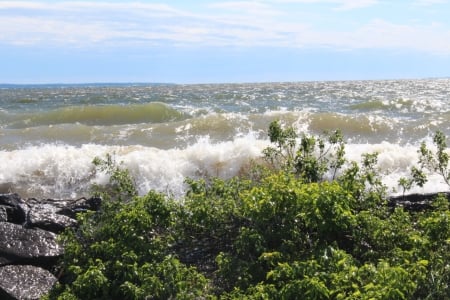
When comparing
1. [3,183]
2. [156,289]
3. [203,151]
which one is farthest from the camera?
[203,151]

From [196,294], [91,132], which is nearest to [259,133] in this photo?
[91,132]

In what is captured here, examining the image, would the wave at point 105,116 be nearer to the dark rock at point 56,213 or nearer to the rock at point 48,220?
the dark rock at point 56,213

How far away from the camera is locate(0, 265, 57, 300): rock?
6.06m

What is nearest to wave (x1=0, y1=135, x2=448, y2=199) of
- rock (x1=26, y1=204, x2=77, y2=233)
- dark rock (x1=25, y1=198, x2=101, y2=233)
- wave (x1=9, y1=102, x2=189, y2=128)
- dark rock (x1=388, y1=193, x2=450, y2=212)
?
dark rock (x1=388, y1=193, x2=450, y2=212)

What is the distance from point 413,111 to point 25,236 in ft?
67.4

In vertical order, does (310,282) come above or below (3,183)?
above

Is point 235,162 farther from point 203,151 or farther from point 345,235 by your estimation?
point 345,235

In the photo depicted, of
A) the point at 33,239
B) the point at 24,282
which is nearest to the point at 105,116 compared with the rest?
the point at 33,239

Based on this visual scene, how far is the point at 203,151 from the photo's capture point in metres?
14.1

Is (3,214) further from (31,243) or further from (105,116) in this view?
(105,116)

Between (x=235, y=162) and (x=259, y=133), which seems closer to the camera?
(x=235, y=162)

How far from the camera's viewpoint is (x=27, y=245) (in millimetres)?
6902

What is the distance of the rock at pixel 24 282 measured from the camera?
606cm

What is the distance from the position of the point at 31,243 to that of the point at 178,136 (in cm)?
1169
